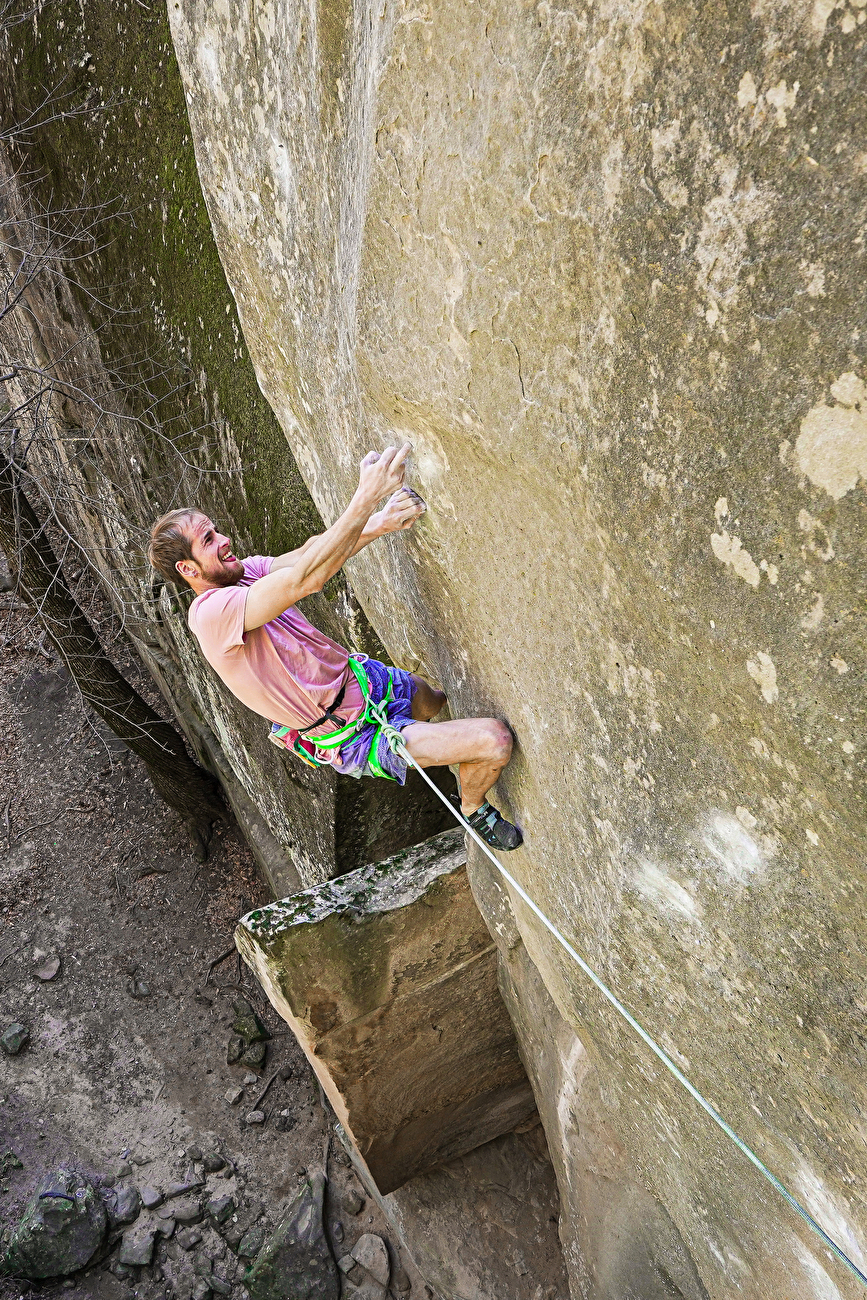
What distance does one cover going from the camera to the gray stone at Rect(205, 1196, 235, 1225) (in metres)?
5.75

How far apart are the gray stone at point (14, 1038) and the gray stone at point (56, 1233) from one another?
961 millimetres

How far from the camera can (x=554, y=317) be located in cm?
174

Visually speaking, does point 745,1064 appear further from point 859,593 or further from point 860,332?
point 860,332

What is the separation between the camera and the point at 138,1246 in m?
5.60

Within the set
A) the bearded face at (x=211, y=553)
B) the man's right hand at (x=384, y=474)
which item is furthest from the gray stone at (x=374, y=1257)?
the man's right hand at (x=384, y=474)

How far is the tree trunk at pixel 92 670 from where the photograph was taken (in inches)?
232

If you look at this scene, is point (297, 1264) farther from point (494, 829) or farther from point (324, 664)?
point (324, 664)

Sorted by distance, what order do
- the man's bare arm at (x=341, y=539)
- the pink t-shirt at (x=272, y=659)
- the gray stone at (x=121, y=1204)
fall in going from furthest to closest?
the gray stone at (x=121, y=1204), the pink t-shirt at (x=272, y=659), the man's bare arm at (x=341, y=539)

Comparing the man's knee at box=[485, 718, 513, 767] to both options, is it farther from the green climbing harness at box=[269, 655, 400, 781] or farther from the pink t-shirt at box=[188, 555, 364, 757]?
the pink t-shirt at box=[188, 555, 364, 757]

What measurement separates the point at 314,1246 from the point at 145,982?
2.21m

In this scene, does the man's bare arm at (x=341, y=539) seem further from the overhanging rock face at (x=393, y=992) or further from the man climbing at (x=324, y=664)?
the overhanging rock face at (x=393, y=992)

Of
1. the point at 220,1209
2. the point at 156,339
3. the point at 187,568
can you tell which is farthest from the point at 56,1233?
the point at 156,339

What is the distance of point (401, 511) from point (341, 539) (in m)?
0.19

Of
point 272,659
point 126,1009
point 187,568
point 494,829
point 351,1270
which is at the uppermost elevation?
point 187,568
